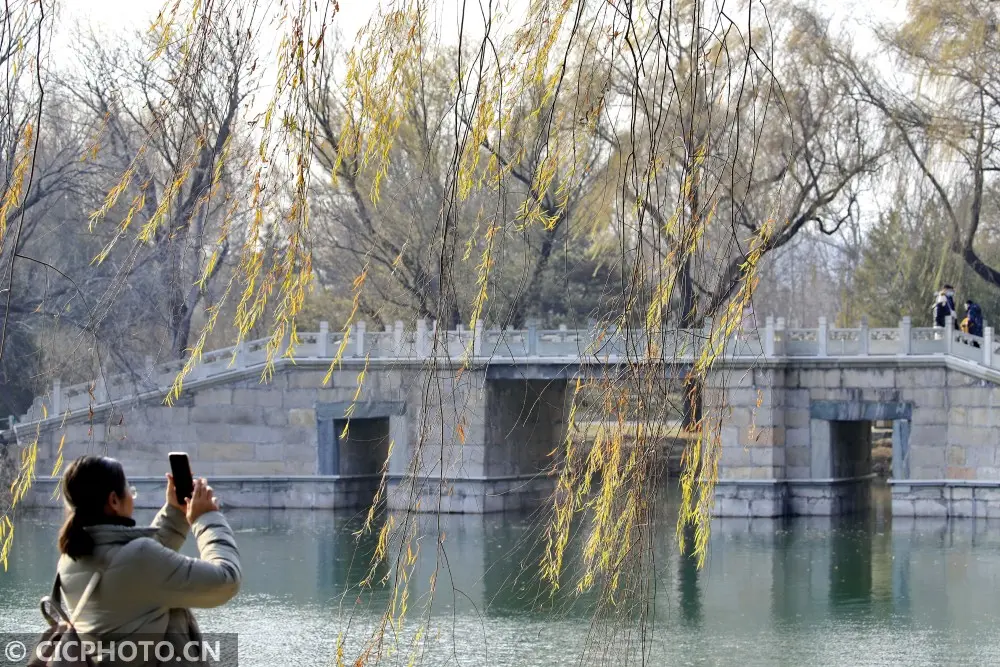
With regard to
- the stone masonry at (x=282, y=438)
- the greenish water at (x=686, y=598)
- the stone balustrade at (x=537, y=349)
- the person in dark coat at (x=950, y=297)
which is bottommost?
the greenish water at (x=686, y=598)

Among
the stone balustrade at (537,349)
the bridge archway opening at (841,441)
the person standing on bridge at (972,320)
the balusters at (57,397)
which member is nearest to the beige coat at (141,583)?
the stone balustrade at (537,349)

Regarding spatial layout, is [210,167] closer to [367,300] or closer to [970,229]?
[970,229]

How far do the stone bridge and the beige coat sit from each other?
16.1 m

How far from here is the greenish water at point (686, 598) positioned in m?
12.0

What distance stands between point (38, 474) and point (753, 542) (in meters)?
10.6

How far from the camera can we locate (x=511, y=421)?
2417cm

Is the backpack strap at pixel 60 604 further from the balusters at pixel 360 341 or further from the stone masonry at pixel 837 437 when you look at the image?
the balusters at pixel 360 341

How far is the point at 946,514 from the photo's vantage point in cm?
2119

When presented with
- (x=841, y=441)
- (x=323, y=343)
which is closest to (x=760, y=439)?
(x=841, y=441)

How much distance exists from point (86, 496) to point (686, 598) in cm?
1234

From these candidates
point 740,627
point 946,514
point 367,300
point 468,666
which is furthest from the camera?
point 367,300

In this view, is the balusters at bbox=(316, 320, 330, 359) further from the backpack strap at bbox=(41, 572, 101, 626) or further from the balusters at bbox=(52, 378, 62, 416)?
the backpack strap at bbox=(41, 572, 101, 626)

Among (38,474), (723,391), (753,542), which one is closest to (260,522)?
(38,474)

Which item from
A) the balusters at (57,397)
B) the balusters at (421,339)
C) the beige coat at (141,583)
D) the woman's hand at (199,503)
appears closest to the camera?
the beige coat at (141,583)
